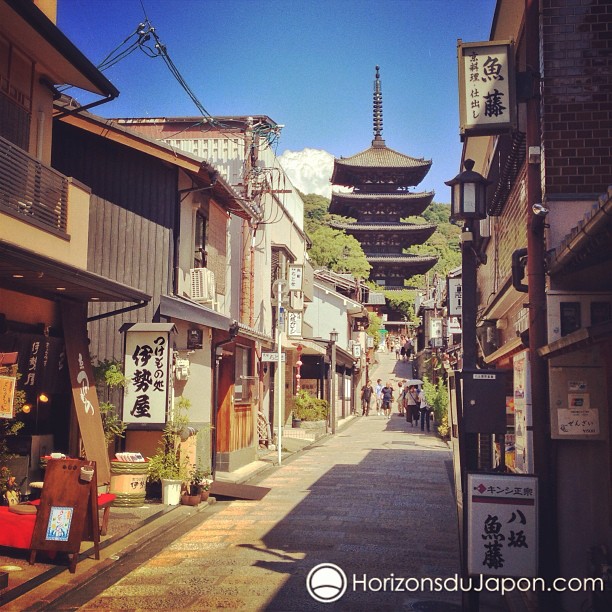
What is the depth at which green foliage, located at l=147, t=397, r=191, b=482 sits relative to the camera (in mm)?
12758

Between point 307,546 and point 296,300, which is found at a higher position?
point 296,300

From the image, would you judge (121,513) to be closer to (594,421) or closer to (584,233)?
(594,421)

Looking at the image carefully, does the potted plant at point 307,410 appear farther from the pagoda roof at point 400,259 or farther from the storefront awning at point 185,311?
the pagoda roof at point 400,259

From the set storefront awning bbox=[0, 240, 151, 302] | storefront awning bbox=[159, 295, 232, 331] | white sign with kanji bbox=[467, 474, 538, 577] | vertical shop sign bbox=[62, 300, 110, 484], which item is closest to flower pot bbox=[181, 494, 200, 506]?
vertical shop sign bbox=[62, 300, 110, 484]

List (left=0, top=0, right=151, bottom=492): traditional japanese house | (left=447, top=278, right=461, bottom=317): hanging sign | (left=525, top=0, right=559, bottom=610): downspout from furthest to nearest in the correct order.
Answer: (left=447, top=278, right=461, bottom=317): hanging sign
(left=0, top=0, right=151, bottom=492): traditional japanese house
(left=525, top=0, right=559, bottom=610): downspout

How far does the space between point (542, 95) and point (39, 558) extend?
7999 mm

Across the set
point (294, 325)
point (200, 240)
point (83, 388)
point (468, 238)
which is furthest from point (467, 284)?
point (294, 325)

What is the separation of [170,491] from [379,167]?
61.3 meters

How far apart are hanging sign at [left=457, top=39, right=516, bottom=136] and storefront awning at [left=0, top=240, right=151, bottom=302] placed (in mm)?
5276

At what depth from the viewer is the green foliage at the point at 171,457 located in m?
12.8

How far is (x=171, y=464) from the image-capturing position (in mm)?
12852

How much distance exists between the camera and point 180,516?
11.9 m

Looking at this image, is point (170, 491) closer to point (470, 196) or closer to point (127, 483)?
point (127, 483)

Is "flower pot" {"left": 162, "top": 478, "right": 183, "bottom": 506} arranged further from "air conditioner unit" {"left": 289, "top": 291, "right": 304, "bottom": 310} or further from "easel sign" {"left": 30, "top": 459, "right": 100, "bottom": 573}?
"air conditioner unit" {"left": 289, "top": 291, "right": 304, "bottom": 310}
